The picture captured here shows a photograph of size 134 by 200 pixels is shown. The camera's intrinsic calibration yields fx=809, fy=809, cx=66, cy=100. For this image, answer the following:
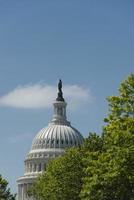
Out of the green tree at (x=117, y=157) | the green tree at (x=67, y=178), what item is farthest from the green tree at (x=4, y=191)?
the green tree at (x=117, y=157)

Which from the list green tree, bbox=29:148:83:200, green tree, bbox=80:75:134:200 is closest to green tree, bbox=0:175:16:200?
green tree, bbox=29:148:83:200

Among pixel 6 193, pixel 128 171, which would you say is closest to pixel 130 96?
pixel 128 171

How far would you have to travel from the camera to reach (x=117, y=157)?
55.8m

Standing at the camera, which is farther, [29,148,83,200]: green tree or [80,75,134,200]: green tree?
[29,148,83,200]: green tree

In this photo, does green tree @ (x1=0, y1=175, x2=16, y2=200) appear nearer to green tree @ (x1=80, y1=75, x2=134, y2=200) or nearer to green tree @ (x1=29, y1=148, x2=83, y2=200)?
green tree @ (x1=29, y1=148, x2=83, y2=200)

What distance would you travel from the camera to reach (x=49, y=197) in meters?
98.6

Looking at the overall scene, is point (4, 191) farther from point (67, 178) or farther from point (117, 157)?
point (117, 157)

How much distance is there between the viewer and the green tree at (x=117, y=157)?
5584 cm

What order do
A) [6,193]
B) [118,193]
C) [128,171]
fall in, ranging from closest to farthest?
[128,171] → [118,193] → [6,193]

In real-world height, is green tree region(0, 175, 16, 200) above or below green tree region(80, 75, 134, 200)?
above

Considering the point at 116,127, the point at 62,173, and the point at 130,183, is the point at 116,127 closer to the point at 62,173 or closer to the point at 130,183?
the point at 130,183

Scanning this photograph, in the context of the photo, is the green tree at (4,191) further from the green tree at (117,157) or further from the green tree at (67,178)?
the green tree at (117,157)

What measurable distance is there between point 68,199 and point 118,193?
3026cm

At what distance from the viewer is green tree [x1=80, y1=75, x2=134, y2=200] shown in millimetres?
55844
